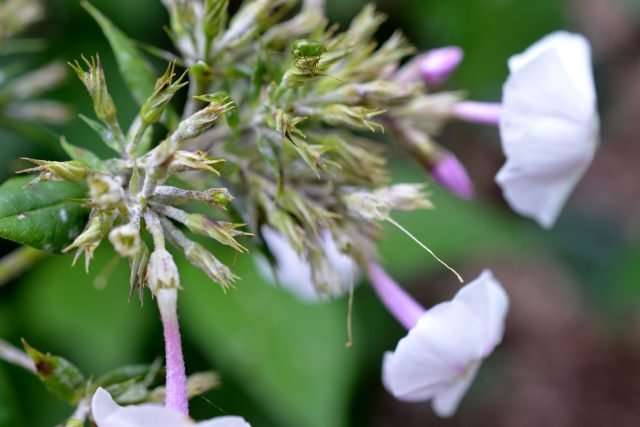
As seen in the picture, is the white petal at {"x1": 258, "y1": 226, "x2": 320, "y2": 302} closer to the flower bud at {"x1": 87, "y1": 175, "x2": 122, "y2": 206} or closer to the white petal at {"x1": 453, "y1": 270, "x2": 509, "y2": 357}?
the white petal at {"x1": 453, "y1": 270, "x2": 509, "y2": 357}

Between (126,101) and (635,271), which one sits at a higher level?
(126,101)

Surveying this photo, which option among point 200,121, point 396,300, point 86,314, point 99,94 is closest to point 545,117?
point 396,300

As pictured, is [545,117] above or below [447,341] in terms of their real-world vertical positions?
above

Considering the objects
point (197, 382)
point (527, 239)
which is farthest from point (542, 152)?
point (527, 239)

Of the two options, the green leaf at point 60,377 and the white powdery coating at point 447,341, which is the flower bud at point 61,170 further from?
the white powdery coating at point 447,341

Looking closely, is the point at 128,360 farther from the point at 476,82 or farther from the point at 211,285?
the point at 476,82

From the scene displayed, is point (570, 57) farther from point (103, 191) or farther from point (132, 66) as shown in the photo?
point (103, 191)
